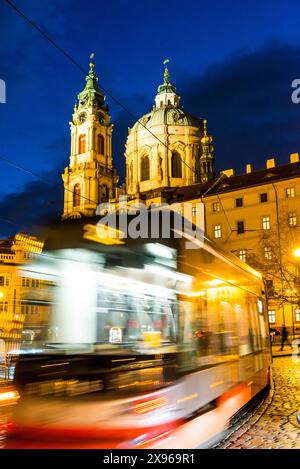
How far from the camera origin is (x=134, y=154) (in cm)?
7588

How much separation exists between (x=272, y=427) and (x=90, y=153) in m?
68.1

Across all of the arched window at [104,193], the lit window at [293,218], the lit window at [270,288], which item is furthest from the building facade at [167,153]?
the lit window at [270,288]

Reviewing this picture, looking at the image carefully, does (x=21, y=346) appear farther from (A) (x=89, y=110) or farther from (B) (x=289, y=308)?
(A) (x=89, y=110)

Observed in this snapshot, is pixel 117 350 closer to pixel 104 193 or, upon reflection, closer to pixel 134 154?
pixel 104 193

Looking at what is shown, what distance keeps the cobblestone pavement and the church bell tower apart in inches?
2420

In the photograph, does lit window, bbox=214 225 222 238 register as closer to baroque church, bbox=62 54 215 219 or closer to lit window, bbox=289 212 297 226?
lit window, bbox=289 212 297 226

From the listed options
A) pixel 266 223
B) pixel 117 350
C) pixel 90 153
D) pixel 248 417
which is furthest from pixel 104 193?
pixel 117 350

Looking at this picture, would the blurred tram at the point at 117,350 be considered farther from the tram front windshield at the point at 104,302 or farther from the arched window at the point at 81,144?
the arched window at the point at 81,144

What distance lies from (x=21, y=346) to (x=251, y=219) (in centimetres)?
4613

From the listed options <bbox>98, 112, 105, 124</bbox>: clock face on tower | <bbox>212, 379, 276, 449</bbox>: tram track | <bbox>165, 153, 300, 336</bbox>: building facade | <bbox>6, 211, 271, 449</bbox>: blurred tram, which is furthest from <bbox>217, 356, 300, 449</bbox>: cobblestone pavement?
<bbox>98, 112, 105, 124</bbox>: clock face on tower

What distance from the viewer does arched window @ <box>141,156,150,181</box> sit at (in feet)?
243

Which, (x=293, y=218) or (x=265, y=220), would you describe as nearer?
(x=293, y=218)

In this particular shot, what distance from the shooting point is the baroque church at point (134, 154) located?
71562 mm
